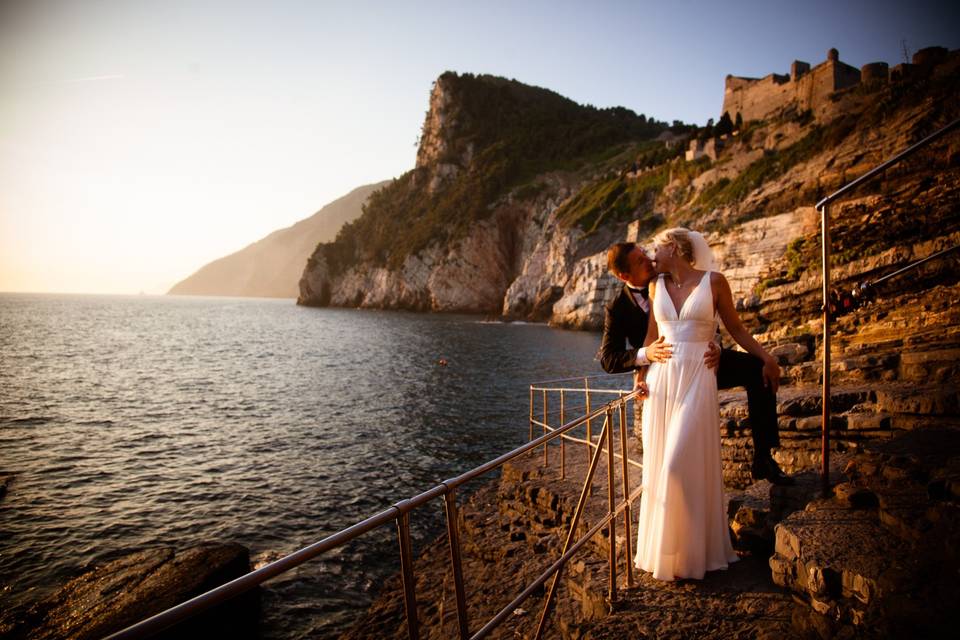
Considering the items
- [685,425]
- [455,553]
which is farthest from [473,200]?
[455,553]

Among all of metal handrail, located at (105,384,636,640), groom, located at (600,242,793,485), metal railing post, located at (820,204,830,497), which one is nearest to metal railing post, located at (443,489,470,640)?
metal handrail, located at (105,384,636,640)

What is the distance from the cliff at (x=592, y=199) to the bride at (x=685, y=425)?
8.95 metres

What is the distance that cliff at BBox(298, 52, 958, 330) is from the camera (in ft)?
49.4

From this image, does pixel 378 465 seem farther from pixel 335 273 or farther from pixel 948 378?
pixel 335 273

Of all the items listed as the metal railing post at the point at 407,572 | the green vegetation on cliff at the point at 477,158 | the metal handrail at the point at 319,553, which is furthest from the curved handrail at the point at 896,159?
the green vegetation on cliff at the point at 477,158

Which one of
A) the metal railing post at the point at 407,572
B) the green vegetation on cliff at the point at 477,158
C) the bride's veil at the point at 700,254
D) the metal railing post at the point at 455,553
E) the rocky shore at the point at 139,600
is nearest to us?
the metal railing post at the point at 407,572

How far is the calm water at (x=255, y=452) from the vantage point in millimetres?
9750

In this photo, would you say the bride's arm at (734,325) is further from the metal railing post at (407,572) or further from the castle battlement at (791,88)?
the castle battlement at (791,88)

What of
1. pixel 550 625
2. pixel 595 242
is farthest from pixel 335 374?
pixel 595 242

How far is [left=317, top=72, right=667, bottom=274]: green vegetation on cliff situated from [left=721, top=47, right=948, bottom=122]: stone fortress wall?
45.2 meters

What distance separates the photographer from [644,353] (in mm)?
3662

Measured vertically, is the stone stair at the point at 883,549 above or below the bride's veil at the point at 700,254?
below

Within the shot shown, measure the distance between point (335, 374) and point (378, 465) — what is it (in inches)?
659

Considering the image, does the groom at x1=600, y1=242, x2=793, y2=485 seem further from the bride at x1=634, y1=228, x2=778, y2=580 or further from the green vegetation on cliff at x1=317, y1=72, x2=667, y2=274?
the green vegetation on cliff at x1=317, y1=72, x2=667, y2=274
